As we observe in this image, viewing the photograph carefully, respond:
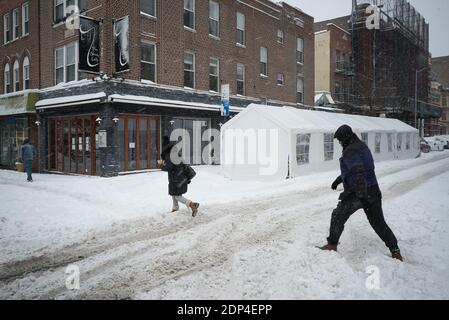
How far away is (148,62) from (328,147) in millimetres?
9796

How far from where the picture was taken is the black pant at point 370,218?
5.00 metres

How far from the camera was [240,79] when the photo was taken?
912 inches

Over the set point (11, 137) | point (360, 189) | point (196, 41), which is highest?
point (196, 41)

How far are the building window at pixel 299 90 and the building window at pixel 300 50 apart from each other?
5.21ft

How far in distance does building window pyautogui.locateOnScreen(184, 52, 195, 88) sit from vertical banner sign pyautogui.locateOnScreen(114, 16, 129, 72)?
4.60m

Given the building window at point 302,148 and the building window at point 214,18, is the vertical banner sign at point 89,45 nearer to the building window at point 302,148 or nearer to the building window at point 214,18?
the building window at point 214,18

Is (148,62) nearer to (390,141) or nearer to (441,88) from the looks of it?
(390,141)

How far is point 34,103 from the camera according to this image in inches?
757

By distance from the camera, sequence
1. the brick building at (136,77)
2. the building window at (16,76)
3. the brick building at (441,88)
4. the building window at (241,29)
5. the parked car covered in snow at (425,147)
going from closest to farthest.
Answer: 1. the brick building at (136,77)
2. the building window at (16,76)
3. the building window at (241,29)
4. the parked car covered in snow at (425,147)
5. the brick building at (441,88)

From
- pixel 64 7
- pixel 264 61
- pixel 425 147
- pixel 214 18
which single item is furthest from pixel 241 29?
pixel 425 147

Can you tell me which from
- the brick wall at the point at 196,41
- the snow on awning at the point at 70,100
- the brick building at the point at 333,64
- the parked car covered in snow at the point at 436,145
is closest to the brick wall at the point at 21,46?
the brick wall at the point at 196,41

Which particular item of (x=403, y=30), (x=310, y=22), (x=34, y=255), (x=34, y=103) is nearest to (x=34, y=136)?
(x=34, y=103)

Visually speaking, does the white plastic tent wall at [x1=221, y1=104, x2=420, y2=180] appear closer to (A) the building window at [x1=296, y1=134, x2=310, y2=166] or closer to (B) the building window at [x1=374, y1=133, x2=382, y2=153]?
(A) the building window at [x1=296, y1=134, x2=310, y2=166]

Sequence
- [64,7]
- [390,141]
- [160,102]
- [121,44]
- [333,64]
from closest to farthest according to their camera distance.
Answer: [121,44] < [160,102] < [64,7] < [390,141] < [333,64]
